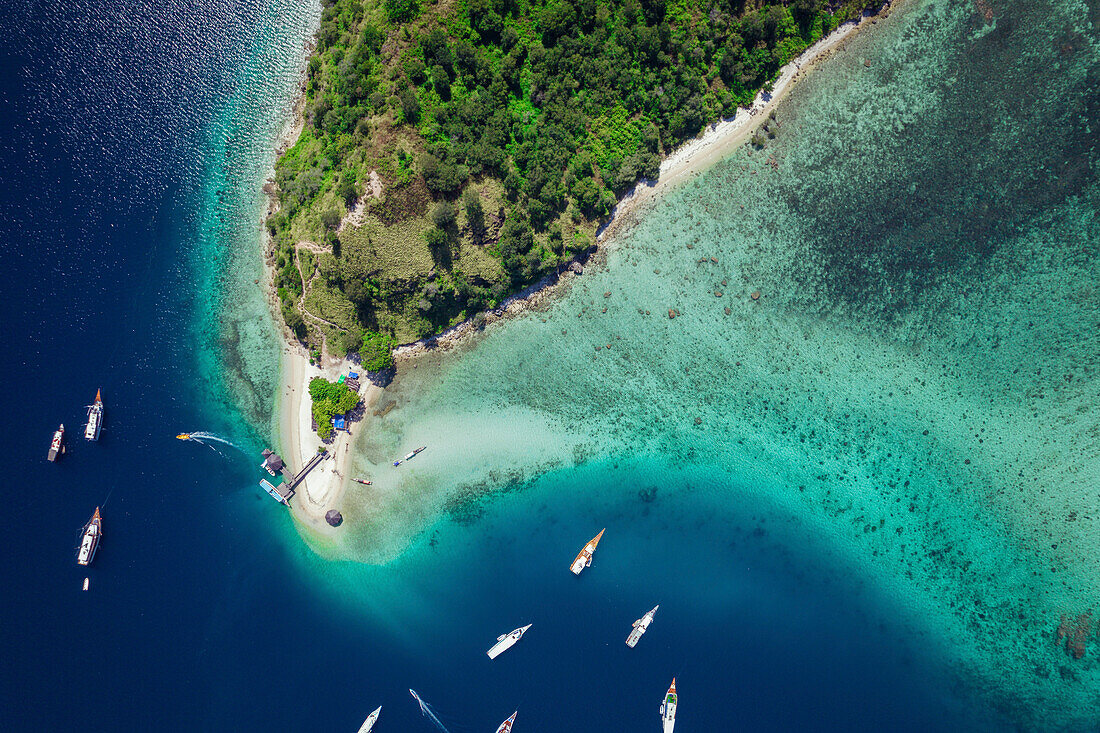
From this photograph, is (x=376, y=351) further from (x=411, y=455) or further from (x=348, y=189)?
(x=348, y=189)

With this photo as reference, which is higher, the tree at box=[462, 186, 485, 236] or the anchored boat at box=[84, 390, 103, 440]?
the tree at box=[462, 186, 485, 236]

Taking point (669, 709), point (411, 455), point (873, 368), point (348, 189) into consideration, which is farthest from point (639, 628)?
point (348, 189)

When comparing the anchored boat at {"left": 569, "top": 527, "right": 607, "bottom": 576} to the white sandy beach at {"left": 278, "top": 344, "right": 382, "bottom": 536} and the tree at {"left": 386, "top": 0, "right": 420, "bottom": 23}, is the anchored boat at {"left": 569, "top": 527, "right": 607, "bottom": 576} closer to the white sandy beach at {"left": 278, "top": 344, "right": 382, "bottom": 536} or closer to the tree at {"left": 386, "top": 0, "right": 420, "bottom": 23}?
the white sandy beach at {"left": 278, "top": 344, "right": 382, "bottom": 536}

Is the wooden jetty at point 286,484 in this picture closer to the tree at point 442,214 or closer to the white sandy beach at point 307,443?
the white sandy beach at point 307,443

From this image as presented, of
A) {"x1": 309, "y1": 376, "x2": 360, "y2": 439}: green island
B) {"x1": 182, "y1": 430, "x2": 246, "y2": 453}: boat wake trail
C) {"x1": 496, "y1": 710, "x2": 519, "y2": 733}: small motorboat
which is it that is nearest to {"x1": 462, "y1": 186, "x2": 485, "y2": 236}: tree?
{"x1": 309, "y1": 376, "x2": 360, "y2": 439}: green island

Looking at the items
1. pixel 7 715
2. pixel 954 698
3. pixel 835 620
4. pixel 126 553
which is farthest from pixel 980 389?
pixel 7 715

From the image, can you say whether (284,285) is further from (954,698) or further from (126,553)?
(954,698)
